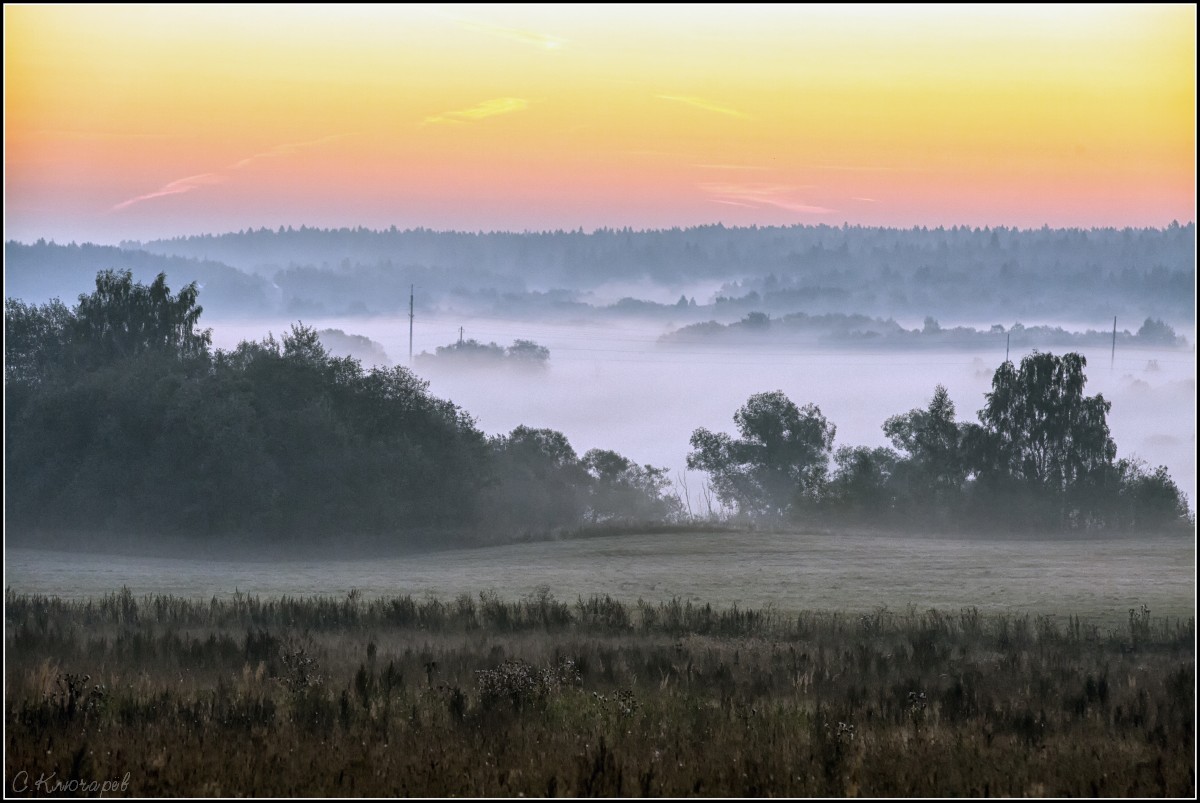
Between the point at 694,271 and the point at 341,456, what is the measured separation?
55.9 metres

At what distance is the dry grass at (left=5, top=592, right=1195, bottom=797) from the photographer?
1068 cm

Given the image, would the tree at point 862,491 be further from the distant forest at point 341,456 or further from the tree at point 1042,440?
the tree at point 1042,440

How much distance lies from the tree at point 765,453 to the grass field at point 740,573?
116ft

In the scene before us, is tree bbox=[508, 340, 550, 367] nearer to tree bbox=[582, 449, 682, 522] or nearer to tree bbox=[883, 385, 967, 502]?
tree bbox=[582, 449, 682, 522]

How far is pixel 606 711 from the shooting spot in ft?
44.5

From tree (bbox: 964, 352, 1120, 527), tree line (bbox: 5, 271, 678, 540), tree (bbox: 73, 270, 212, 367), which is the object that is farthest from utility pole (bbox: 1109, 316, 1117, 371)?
tree (bbox: 73, 270, 212, 367)

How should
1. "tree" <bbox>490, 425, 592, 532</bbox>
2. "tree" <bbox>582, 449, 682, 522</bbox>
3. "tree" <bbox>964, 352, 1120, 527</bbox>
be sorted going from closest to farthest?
"tree" <bbox>490, 425, 592, 532</bbox>, "tree" <bbox>964, 352, 1120, 527</bbox>, "tree" <bbox>582, 449, 682, 522</bbox>

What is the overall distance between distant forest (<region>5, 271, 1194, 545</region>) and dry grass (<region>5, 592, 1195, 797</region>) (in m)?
39.3

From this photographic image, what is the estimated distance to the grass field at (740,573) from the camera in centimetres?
3447

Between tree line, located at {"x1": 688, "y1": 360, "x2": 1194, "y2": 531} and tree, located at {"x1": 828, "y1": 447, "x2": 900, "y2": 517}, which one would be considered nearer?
tree line, located at {"x1": 688, "y1": 360, "x2": 1194, "y2": 531}

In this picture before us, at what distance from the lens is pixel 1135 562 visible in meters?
48.3

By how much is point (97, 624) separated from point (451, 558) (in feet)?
104

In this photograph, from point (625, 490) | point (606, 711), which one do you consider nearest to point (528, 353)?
point (625, 490)

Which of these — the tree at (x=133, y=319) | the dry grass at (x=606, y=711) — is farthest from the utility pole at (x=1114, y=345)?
the dry grass at (x=606, y=711)
